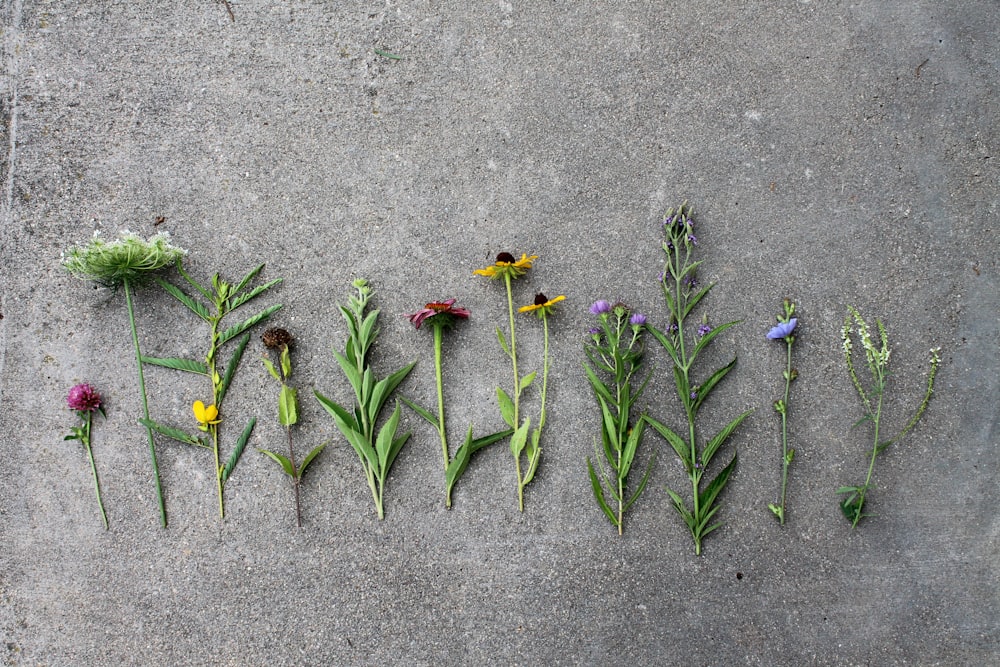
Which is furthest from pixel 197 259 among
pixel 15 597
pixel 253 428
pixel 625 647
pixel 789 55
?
pixel 789 55

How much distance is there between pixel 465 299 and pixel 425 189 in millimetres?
464

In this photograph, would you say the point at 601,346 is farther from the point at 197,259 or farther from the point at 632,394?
the point at 197,259

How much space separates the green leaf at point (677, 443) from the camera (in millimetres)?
2215

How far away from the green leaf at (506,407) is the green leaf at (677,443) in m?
0.49

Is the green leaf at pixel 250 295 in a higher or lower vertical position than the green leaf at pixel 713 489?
higher

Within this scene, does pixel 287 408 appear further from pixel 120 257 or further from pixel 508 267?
pixel 508 267

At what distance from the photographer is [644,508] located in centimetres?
226

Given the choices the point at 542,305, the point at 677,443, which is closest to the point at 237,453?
the point at 542,305

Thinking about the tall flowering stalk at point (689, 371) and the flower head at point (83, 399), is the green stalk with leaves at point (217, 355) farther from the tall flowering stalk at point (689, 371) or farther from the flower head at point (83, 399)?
the tall flowering stalk at point (689, 371)

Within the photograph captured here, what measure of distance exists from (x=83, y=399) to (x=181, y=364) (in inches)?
14.9

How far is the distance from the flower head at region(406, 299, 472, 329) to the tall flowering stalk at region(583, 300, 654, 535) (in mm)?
497

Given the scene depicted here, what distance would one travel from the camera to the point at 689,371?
2312 mm

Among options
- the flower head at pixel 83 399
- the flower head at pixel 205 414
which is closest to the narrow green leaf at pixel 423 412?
the flower head at pixel 205 414

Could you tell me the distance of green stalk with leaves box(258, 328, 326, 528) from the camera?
7.38ft
